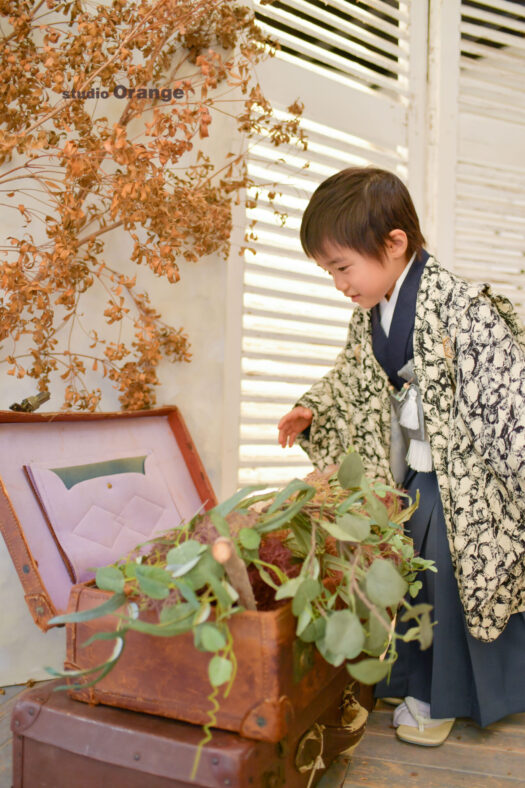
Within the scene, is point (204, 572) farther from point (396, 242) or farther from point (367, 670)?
point (396, 242)

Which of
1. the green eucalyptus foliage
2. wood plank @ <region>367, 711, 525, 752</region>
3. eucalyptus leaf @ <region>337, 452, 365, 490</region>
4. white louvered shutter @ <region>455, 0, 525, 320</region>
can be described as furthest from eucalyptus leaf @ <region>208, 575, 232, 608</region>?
white louvered shutter @ <region>455, 0, 525, 320</region>

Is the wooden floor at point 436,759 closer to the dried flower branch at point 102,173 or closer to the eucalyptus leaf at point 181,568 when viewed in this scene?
the eucalyptus leaf at point 181,568

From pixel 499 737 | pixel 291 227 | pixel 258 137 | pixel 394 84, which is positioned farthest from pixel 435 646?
pixel 394 84

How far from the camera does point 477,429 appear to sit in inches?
53.4

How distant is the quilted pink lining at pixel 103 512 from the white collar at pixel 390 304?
648mm

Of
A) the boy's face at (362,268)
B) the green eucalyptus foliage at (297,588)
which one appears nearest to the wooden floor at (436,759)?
the green eucalyptus foliage at (297,588)

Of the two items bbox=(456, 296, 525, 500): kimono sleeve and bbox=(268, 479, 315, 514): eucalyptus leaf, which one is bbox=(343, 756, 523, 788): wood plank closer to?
→ bbox=(456, 296, 525, 500): kimono sleeve

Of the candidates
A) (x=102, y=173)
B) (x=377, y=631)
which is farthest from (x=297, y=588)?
(x=102, y=173)

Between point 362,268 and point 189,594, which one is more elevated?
point 362,268

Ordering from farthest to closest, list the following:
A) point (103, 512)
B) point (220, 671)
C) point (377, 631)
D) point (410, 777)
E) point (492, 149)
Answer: point (492, 149)
point (103, 512)
point (410, 777)
point (377, 631)
point (220, 671)

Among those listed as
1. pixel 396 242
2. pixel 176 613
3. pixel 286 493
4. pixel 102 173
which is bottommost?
pixel 176 613

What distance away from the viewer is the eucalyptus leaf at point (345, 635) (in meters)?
0.77

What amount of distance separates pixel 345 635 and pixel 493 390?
2.42ft

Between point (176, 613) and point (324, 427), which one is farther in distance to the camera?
point (324, 427)
